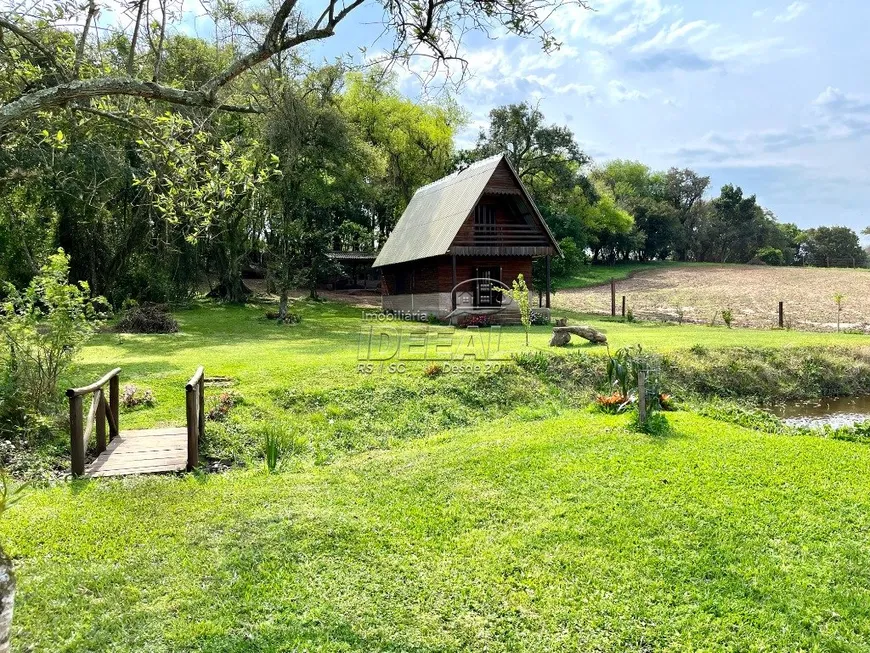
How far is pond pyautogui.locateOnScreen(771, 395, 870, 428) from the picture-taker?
10453mm

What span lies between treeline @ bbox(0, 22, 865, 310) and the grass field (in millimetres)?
3158

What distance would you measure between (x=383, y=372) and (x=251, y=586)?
7.05 metres

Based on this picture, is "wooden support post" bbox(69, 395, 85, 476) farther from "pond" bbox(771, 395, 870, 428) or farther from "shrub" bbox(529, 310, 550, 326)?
"shrub" bbox(529, 310, 550, 326)

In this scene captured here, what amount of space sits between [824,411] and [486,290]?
44.5ft

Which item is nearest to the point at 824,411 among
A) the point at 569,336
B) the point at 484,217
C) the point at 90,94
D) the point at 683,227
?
the point at 569,336

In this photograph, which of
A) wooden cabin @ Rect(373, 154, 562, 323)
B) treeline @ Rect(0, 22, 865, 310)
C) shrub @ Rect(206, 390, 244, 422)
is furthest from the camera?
wooden cabin @ Rect(373, 154, 562, 323)

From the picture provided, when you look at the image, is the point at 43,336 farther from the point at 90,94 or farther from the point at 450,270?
the point at 450,270

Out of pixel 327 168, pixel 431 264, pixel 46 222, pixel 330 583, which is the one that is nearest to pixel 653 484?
pixel 330 583

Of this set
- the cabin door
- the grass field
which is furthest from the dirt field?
the grass field

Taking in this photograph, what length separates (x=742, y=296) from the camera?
32125 mm

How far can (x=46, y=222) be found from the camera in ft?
74.8

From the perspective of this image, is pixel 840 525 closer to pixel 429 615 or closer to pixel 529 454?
pixel 529 454

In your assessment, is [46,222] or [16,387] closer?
[16,387]

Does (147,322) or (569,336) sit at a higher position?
(147,322)
